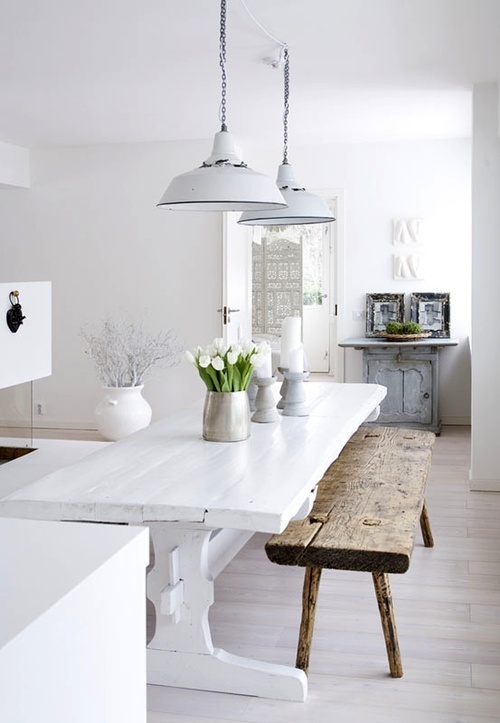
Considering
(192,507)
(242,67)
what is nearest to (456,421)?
(242,67)

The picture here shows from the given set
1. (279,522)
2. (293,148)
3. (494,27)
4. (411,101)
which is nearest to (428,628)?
(279,522)

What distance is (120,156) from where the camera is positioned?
7391 mm

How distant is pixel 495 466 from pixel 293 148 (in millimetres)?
3482

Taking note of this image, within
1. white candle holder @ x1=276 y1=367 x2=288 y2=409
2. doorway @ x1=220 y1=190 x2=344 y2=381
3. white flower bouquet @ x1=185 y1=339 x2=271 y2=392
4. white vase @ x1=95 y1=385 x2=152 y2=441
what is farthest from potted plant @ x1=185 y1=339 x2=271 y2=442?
doorway @ x1=220 y1=190 x2=344 y2=381

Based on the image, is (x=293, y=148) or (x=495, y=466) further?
(x=293, y=148)

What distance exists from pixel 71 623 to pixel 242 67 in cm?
425

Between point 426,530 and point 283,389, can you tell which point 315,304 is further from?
point 283,389

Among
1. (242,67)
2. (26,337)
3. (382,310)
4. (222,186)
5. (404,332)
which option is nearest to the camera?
(222,186)

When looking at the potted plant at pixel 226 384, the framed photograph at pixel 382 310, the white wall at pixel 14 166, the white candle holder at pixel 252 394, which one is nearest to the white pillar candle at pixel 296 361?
the white candle holder at pixel 252 394

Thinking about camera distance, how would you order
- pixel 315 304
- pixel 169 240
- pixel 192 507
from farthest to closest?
pixel 315 304
pixel 169 240
pixel 192 507

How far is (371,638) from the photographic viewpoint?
3146 mm

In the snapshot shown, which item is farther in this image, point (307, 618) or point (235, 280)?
point (235, 280)

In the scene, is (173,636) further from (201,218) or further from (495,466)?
(201,218)

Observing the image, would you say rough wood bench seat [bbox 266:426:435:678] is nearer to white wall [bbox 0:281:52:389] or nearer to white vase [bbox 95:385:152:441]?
white wall [bbox 0:281:52:389]
